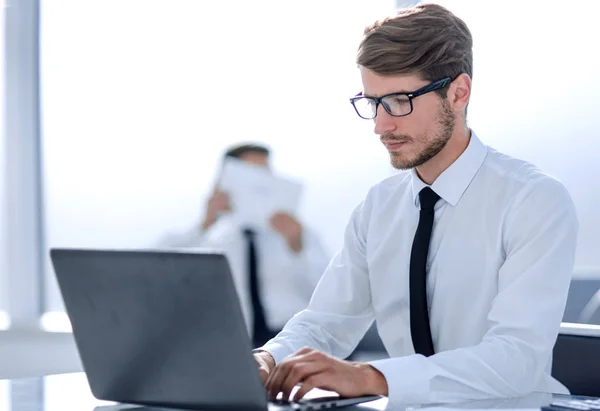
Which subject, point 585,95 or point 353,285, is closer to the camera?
point 353,285

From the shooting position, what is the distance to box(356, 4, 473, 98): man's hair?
6.00 ft

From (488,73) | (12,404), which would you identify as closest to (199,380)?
(12,404)

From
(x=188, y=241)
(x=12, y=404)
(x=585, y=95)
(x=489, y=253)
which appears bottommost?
(x=188, y=241)

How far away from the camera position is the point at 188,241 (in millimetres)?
4781

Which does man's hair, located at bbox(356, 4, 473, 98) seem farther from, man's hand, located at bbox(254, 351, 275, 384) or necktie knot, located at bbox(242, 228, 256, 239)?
necktie knot, located at bbox(242, 228, 256, 239)

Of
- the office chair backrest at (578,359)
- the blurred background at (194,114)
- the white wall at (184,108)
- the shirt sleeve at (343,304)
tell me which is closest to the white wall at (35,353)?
the blurred background at (194,114)

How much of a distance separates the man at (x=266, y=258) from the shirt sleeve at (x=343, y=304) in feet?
7.36

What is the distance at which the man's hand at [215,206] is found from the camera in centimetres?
455

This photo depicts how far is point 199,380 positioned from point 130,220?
3873 millimetres

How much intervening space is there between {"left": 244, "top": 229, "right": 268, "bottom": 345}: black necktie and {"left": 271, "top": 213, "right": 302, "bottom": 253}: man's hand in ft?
0.40

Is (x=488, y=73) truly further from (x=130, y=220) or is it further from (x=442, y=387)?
(x=442, y=387)

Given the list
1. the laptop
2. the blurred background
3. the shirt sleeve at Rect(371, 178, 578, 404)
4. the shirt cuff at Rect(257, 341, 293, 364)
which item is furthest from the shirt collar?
the blurred background

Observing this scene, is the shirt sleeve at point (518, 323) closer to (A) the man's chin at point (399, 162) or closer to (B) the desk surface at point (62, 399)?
(B) the desk surface at point (62, 399)

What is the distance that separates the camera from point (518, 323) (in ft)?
5.31
